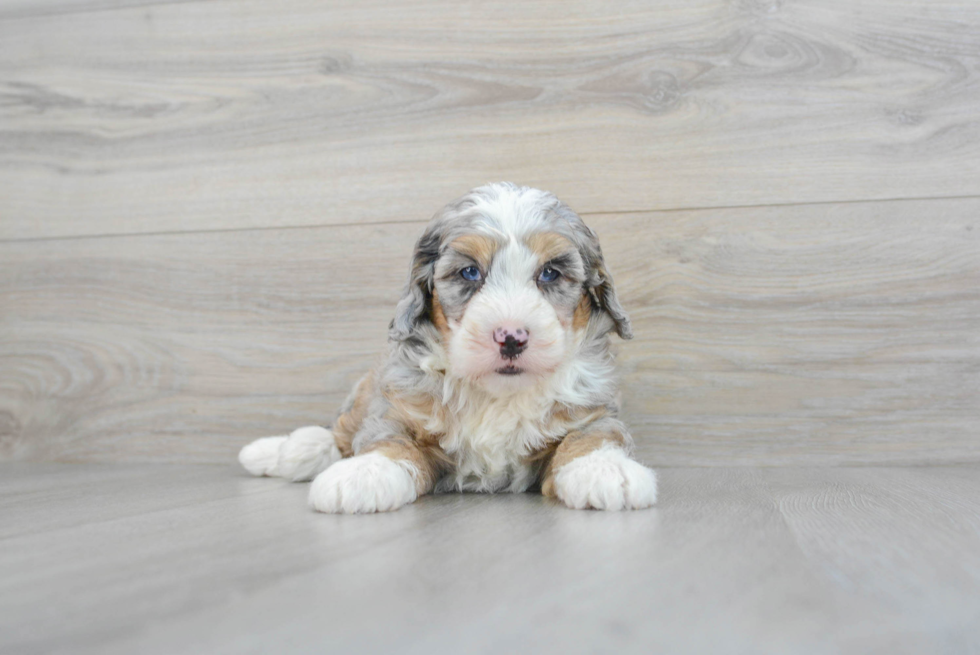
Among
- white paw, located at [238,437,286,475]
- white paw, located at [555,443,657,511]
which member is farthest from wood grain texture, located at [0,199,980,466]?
white paw, located at [555,443,657,511]

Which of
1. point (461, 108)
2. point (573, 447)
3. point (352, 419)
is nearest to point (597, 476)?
point (573, 447)

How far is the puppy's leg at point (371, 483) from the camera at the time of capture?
1.46 metres

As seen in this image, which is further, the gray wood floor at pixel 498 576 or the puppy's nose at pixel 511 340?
the puppy's nose at pixel 511 340

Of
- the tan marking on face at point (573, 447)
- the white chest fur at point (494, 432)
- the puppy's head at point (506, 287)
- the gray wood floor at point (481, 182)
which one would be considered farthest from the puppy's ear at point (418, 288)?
the gray wood floor at point (481, 182)

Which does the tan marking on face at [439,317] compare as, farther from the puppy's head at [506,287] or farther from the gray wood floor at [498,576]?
the gray wood floor at [498,576]

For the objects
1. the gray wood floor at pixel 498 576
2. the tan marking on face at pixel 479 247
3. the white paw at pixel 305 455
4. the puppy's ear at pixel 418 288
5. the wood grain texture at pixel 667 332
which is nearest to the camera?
the gray wood floor at pixel 498 576

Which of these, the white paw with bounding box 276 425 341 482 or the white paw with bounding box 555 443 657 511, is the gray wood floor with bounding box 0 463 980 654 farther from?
the white paw with bounding box 276 425 341 482

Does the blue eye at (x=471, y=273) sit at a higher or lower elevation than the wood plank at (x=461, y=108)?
lower

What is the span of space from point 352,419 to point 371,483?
23.3 inches

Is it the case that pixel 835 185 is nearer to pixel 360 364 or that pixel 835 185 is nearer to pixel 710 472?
pixel 710 472

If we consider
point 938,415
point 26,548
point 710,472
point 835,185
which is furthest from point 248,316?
point 938,415

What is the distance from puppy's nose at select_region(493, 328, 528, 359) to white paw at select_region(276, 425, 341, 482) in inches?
29.6

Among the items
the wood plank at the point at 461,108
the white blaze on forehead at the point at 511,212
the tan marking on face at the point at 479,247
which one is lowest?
the tan marking on face at the point at 479,247

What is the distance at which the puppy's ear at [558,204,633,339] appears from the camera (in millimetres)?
1757
